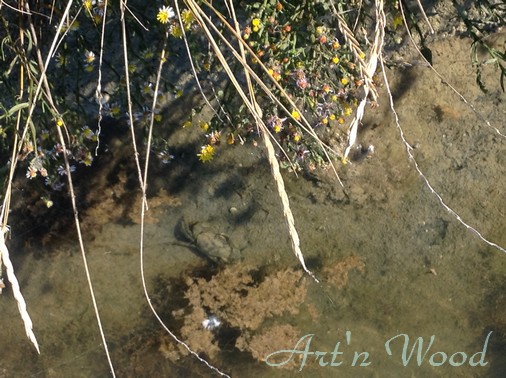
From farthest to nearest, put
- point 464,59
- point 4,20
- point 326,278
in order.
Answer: point 326,278, point 464,59, point 4,20

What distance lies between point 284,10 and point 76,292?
Answer: 156cm

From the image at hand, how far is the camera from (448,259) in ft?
8.91

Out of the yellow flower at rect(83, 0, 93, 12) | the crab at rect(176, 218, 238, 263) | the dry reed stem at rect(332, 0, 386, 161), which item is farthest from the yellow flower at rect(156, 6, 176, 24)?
the crab at rect(176, 218, 238, 263)

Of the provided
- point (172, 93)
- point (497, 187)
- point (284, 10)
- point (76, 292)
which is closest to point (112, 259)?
point (76, 292)

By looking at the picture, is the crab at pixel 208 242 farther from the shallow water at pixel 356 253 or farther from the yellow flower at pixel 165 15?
the yellow flower at pixel 165 15

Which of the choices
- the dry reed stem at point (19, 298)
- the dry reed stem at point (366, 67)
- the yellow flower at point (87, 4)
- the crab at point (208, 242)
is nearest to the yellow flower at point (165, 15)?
the yellow flower at point (87, 4)

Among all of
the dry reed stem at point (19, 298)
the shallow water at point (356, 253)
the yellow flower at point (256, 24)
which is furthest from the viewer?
the shallow water at point (356, 253)

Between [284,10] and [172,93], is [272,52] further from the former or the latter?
[172,93]

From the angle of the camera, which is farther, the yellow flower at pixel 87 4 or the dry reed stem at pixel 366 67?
the yellow flower at pixel 87 4

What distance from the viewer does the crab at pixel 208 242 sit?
277cm

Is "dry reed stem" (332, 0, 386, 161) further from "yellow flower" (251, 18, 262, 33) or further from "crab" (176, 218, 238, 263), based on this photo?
"crab" (176, 218, 238, 263)

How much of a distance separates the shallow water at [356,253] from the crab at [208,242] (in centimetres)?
3

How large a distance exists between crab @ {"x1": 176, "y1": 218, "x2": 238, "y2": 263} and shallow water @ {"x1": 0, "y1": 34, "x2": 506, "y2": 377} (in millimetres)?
30

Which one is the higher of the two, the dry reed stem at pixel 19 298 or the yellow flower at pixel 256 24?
the yellow flower at pixel 256 24
